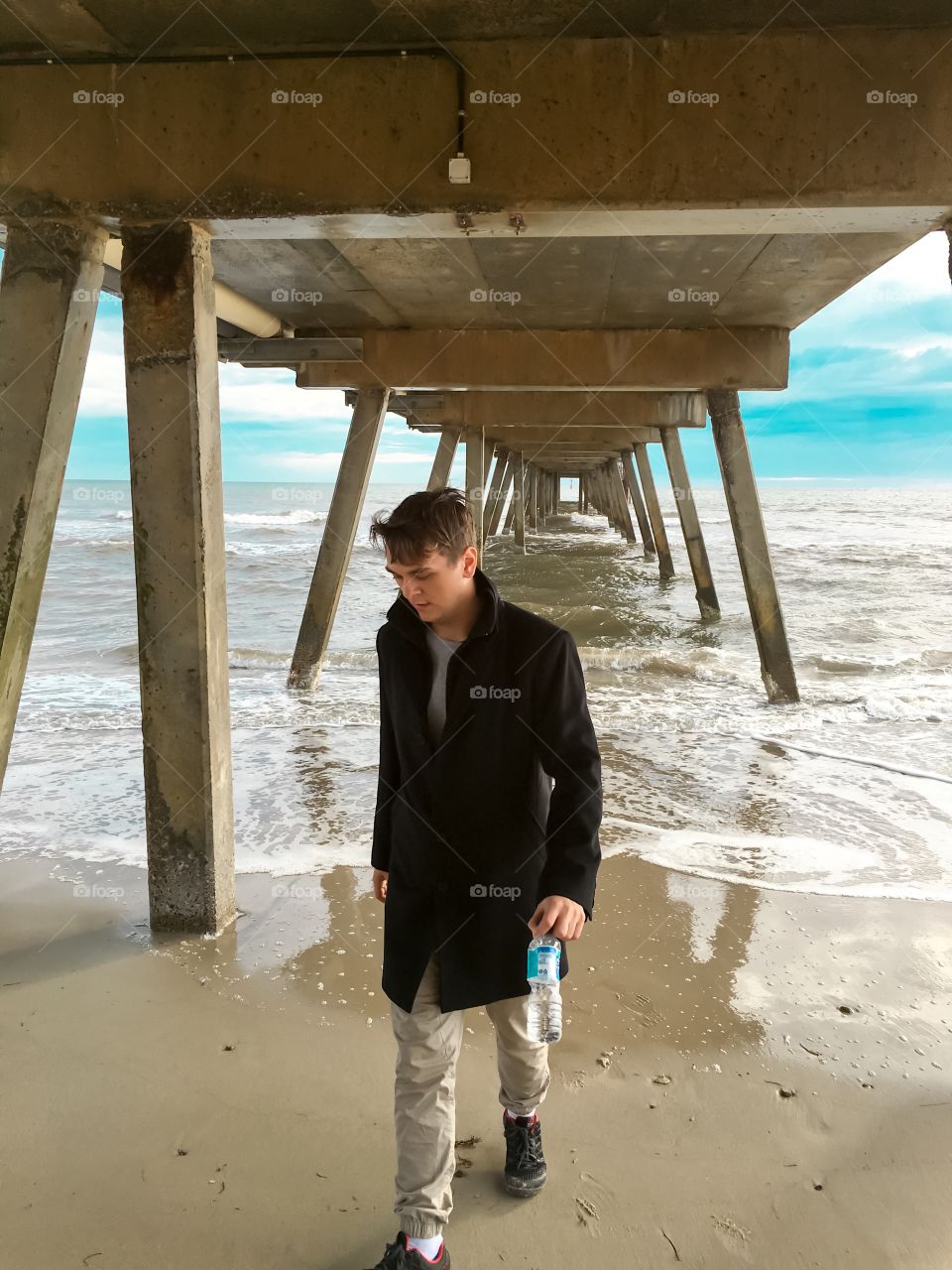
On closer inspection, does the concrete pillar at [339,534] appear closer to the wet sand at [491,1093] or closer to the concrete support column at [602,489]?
the wet sand at [491,1093]

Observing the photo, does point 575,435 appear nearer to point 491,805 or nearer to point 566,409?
point 566,409

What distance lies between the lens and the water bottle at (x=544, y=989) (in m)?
1.94

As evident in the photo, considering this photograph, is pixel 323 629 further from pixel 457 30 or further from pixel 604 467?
pixel 604 467

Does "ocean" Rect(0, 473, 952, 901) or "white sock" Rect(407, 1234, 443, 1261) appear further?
"ocean" Rect(0, 473, 952, 901)

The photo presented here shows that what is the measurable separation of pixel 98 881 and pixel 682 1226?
9.72ft

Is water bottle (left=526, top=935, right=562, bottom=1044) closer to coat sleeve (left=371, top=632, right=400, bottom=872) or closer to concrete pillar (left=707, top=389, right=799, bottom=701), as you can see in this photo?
coat sleeve (left=371, top=632, right=400, bottom=872)

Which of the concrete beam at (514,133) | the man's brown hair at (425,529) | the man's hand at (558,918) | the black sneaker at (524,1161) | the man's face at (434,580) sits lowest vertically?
the black sneaker at (524,1161)

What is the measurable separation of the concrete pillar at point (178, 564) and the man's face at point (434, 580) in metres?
1.70

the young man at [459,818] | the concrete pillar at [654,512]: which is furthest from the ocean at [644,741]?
the young man at [459,818]

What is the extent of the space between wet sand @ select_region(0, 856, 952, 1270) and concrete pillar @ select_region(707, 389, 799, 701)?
14.3 feet

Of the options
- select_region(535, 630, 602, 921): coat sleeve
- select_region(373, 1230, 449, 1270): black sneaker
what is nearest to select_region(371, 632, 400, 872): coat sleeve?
select_region(535, 630, 602, 921): coat sleeve

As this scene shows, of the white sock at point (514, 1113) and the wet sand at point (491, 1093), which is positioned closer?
the wet sand at point (491, 1093)

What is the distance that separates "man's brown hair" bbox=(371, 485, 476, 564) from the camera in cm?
193

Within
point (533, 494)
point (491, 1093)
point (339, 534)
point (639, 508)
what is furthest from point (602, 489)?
point (491, 1093)
